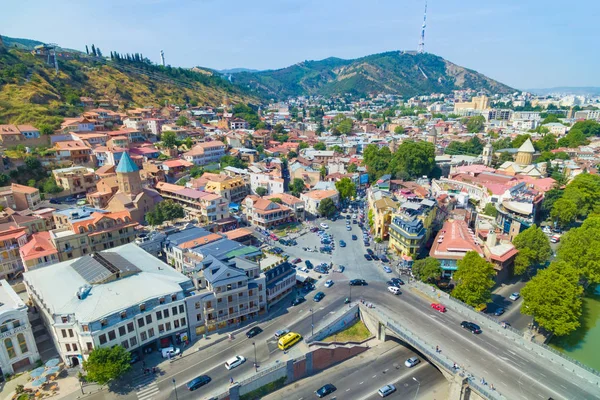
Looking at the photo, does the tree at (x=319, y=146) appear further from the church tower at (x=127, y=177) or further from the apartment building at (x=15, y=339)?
the apartment building at (x=15, y=339)

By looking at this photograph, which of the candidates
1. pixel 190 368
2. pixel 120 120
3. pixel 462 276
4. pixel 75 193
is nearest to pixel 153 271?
pixel 190 368

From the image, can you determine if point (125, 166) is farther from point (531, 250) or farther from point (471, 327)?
point (531, 250)

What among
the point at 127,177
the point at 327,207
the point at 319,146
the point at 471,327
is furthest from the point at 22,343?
the point at 319,146

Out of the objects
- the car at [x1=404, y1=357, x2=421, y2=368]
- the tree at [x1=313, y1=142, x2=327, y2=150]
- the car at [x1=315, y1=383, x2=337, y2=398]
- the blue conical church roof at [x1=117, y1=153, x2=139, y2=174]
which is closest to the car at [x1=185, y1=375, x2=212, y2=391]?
the car at [x1=315, y1=383, x2=337, y2=398]

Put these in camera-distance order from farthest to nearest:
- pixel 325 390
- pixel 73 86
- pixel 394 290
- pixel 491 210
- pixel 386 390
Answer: pixel 73 86 → pixel 491 210 → pixel 394 290 → pixel 325 390 → pixel 386 390

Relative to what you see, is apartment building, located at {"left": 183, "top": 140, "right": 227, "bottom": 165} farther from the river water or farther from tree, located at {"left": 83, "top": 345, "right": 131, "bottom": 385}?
the river water

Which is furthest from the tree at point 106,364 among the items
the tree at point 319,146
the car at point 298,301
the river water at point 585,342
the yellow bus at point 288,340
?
the tree at point 319,146

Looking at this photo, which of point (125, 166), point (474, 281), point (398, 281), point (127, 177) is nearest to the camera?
point (474, 281)

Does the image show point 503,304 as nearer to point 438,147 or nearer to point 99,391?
point 99,391
